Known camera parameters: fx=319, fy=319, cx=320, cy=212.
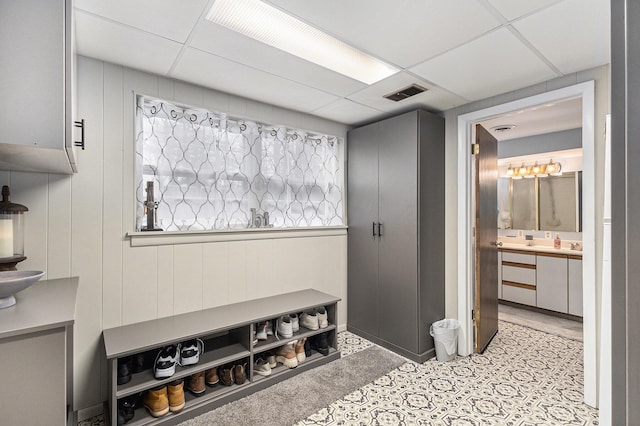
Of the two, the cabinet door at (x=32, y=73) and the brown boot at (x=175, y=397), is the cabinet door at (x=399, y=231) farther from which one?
the cabinet door at (x=32, y=73)

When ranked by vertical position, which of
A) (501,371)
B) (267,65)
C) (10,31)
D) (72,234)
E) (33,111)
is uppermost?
(267,65)

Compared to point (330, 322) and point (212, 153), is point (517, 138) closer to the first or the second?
point (330, 322)

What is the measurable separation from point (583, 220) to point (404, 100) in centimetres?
169

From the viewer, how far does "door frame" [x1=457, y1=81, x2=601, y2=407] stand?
226 centimetres

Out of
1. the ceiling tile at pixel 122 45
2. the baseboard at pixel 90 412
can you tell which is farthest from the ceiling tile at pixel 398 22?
the baseboard at pixel 90 412

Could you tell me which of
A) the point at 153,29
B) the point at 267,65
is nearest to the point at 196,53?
the point at 153,29

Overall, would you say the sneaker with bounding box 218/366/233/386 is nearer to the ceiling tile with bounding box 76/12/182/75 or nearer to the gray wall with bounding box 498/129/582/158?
the ceiling tile with bounding box 76/12/182/75

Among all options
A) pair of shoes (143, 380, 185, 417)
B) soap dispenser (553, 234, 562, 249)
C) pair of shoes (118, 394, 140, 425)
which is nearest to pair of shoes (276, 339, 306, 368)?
pair of shoes (143, 380, 185, 417)

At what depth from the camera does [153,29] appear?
182 cm

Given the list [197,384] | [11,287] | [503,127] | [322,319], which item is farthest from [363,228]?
[11,287]

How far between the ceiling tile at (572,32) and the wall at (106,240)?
226cm

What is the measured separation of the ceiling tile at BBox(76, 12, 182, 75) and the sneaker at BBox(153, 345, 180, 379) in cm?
196

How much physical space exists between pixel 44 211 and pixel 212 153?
3.90 feet

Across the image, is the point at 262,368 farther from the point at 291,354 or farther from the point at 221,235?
the point at 221,235
